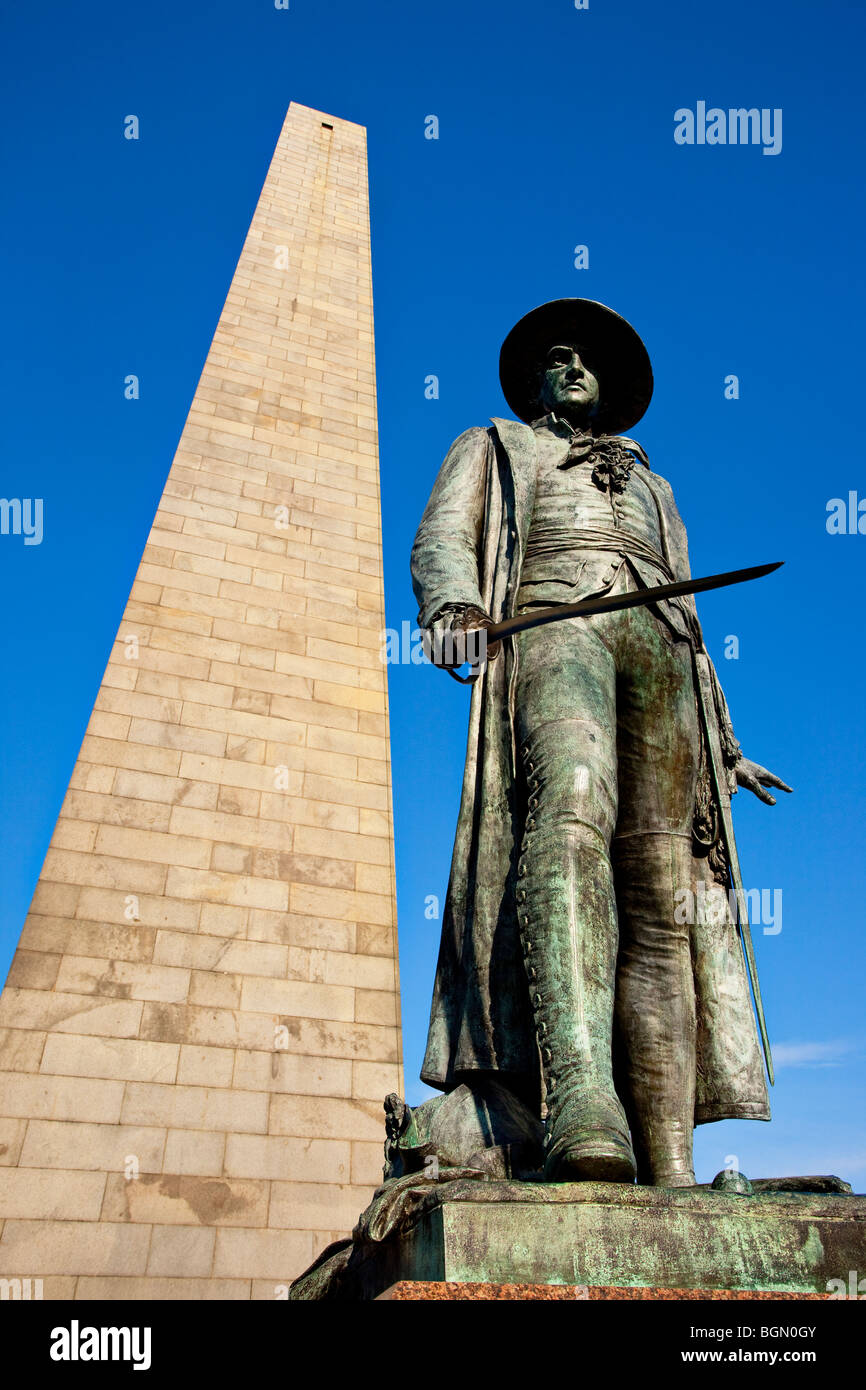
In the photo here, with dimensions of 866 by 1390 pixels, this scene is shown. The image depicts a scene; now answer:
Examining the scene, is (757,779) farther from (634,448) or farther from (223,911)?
(223,911)

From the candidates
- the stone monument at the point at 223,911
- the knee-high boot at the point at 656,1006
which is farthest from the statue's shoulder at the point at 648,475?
the stone monument at the point at 223,911

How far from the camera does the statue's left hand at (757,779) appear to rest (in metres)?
4.22

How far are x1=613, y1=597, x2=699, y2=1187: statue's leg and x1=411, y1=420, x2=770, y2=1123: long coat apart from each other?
132 mm

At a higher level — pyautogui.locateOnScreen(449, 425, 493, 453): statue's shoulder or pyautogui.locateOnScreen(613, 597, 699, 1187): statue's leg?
pyautogui.locateOnScreen(449, 425, 493, 453): statue's shoulder

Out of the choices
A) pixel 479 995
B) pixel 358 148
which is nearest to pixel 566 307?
→ pixel 479 995

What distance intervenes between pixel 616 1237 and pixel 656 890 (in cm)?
145

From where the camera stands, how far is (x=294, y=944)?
8.59 metres

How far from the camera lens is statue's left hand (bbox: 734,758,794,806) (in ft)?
13.9

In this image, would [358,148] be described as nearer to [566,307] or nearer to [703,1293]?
[566,307]

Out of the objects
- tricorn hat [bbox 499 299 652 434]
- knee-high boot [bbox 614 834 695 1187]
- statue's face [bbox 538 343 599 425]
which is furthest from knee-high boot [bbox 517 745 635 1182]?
tricorn hat [bbox 499 299 652 434]

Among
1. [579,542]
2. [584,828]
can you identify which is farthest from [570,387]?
[584,828]

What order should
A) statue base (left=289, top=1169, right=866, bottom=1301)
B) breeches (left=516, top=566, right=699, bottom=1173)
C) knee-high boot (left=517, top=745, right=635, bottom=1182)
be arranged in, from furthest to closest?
breeches (left=516, top=566, right=699, bottom=1173)
knee-high boot (left=517, top=745, right=635, bottom=1182)
statue base (left=289, top=1169, right=866, bottom=1301)

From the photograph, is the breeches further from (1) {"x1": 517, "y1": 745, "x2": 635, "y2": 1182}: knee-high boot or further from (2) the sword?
(2) the sword
